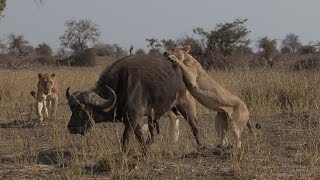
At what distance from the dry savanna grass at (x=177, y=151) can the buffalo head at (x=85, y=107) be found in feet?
1.01

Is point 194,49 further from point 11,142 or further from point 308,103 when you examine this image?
point 11,142

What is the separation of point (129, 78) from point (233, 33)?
105ft

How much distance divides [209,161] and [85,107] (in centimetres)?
174

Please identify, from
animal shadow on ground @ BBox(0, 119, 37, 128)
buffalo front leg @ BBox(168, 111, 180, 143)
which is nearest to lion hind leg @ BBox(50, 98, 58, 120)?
animal shadow on ground @ BBox(0, 119, 37, 128)

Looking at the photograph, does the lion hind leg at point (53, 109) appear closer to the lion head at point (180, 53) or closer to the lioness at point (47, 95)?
the lioness at point (47, 95)

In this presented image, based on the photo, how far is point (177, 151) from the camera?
8.38m

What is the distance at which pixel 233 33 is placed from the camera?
131 ft

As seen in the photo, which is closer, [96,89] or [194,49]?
[96,89]

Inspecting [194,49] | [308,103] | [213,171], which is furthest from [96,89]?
[194,49]

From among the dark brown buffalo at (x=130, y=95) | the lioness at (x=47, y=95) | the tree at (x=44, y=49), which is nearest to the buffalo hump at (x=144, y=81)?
the dark brown buffalo at (x=130, y=95)

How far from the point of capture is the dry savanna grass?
23.4 feet

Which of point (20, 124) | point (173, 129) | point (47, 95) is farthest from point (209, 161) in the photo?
point (47, 95)

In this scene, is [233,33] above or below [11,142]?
above

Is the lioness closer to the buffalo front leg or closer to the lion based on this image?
the buffalo front leg
